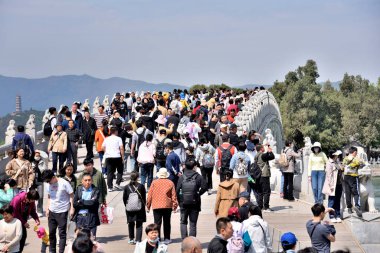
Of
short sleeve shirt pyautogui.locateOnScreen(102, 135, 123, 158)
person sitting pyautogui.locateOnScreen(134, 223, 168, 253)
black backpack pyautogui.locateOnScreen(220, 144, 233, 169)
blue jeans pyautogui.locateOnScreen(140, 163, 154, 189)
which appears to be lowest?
person sitting pyautogui.locateOnScreen(134, 223, 168, 253)

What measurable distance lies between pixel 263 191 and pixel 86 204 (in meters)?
6.18

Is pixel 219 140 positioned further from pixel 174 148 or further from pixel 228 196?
pixel 228 196

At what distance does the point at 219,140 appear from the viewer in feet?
81.3

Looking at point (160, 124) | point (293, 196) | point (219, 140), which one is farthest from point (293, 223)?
point (160, 124)

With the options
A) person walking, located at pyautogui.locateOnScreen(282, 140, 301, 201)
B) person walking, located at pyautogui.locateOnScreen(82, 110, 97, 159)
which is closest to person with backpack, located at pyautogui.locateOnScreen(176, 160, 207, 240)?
person walking, located at pyautogui.locateOnScreen(282, 140, 301, 201)

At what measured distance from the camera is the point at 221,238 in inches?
439

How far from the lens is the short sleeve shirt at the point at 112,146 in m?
21.0

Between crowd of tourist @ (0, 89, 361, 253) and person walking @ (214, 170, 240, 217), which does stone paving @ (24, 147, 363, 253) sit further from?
person walking @ (214, 170, 240, 217)

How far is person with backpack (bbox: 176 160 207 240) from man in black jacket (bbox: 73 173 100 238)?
69.9 inches

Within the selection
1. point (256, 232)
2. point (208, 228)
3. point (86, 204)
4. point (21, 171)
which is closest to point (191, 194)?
point (86, 204)

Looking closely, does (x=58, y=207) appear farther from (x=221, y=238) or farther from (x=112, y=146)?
(x=112, y=146)

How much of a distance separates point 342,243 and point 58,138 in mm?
8291

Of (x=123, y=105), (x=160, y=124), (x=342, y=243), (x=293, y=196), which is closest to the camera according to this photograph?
(x=342, y=243)

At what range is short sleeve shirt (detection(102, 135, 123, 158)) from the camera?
21000mm
